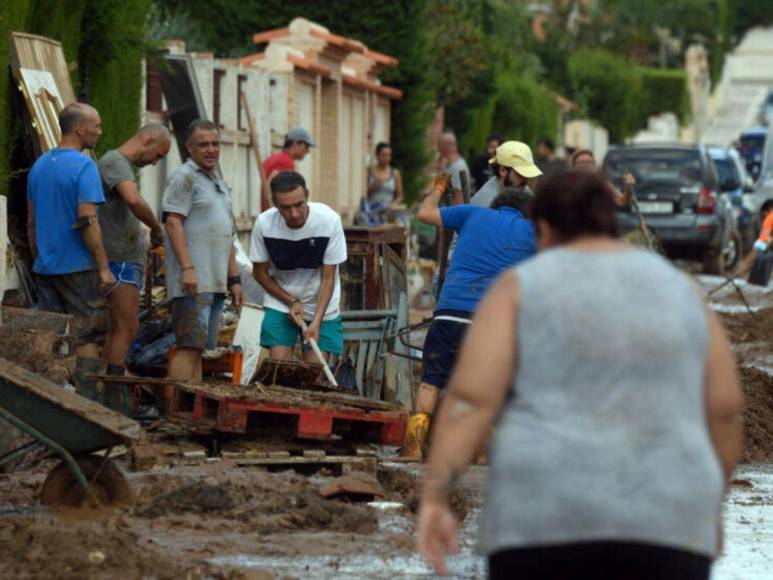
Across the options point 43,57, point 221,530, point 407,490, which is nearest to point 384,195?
point 43,57

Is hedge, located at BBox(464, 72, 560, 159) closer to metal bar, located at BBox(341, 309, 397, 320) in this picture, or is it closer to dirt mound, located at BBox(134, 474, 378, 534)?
metal bar, located at BBox(341, 309, 397, 320)

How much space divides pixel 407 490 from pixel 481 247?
1.43m

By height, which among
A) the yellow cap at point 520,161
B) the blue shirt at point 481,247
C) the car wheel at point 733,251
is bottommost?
the car wheel at point 733,251

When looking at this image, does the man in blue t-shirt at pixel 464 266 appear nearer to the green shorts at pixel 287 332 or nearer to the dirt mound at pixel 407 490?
the dirt mound at pixel 407 490

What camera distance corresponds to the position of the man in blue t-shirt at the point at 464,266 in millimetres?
10844

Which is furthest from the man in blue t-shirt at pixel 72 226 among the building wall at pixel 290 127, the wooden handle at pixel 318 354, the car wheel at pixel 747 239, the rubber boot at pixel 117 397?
the car wheel at pixel 747 239

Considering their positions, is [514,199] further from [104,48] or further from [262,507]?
[104,48]

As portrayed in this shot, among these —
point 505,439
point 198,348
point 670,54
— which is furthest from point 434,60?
point 670,54

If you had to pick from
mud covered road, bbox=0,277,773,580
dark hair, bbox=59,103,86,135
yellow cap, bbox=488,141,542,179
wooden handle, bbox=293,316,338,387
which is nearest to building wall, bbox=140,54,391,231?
dark hair, bbox=59,103,86,135

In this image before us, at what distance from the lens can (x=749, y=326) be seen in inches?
823

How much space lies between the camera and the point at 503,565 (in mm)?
4750

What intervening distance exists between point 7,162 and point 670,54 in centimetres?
7635

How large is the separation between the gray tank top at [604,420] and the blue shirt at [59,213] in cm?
743

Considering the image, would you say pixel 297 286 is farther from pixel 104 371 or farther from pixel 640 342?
pixel 640 342
